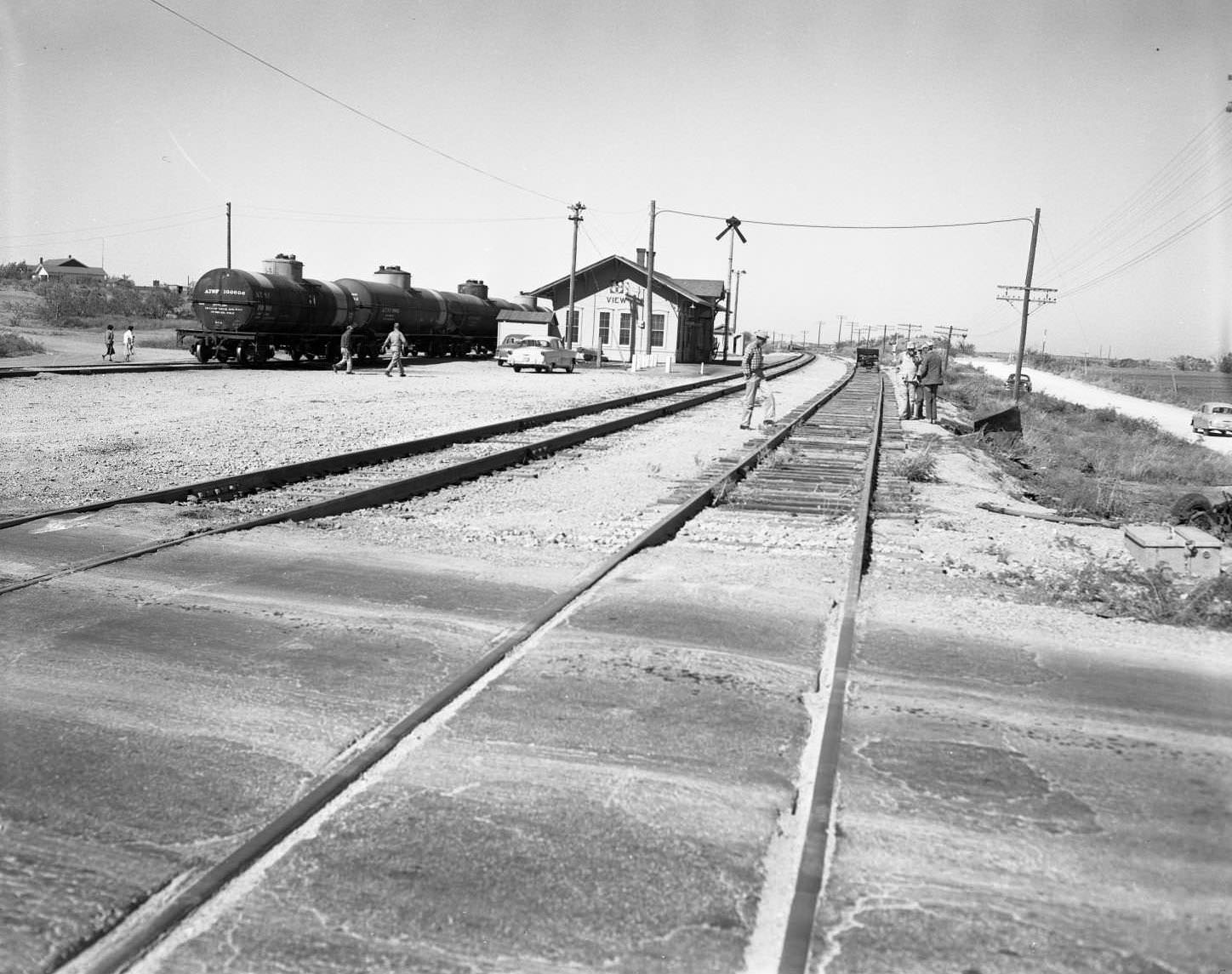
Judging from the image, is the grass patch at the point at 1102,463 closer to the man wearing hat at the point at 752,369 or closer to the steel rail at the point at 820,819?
the man wearing hat at the point at 752,369

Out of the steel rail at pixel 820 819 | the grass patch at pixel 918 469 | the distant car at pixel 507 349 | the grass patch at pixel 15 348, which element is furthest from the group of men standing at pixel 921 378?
the grass patch at pixel 15 348

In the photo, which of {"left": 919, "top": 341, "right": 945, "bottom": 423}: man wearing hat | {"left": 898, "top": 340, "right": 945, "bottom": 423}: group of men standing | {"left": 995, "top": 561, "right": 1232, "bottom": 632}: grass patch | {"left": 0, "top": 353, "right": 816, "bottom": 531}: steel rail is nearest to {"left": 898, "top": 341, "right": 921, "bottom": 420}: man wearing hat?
{"left": 898, "top": 340, "right": 945, "bottom": 423}: group of men standing

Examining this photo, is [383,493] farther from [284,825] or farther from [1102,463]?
[1102,463]

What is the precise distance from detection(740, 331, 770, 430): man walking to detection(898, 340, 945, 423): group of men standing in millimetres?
6265

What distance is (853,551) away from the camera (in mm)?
7887

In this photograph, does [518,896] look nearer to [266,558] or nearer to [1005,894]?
[1005,894]

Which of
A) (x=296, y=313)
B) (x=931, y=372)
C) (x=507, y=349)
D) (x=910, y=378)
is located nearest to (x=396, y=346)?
(x=296, y=313)

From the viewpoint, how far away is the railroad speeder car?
1251 inches

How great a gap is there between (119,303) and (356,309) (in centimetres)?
5093

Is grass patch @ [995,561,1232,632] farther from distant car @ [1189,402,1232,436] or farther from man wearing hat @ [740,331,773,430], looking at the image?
distant car @ [1189,402,1232,436]

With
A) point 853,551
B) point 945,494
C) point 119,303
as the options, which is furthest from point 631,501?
point 119,303

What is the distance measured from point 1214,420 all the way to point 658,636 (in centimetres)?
3880

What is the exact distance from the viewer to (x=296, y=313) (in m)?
33.2

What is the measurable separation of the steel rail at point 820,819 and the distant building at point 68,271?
130m
